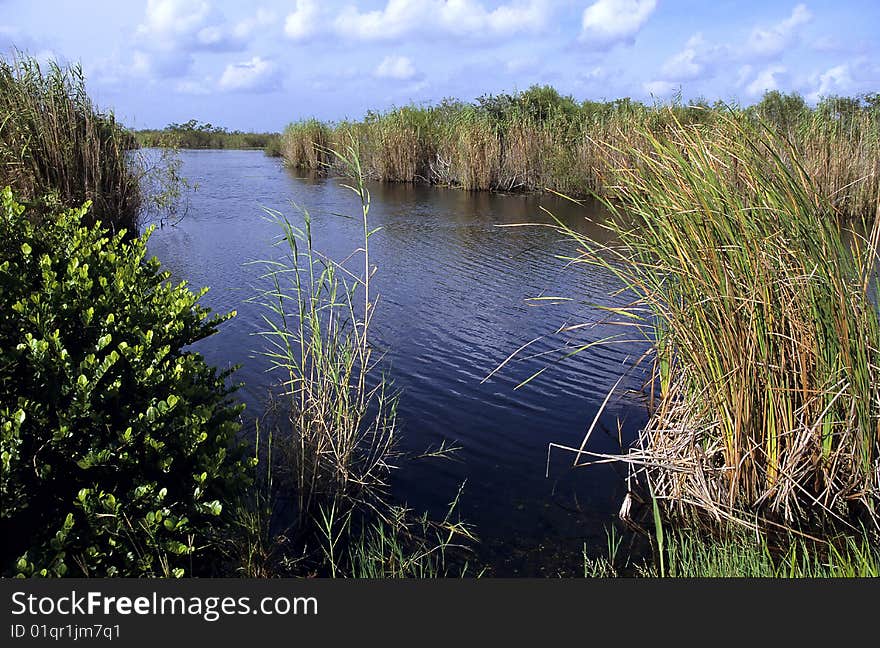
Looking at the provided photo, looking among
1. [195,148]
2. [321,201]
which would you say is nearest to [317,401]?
[321,201]

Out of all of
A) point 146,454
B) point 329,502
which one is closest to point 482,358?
point 329,502

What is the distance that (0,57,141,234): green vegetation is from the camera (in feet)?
24.8

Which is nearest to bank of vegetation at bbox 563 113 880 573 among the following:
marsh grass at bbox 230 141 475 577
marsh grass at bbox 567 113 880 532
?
marsh grass at bbox 567 113 880 532

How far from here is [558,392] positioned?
16.8ft

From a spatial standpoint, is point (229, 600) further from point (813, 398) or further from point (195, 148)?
point (195, 148)

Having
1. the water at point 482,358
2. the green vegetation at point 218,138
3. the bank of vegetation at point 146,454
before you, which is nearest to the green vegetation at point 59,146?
the water at point 482,358

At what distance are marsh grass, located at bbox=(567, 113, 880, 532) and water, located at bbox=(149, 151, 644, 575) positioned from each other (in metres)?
0.51

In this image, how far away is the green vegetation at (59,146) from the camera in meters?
7.55

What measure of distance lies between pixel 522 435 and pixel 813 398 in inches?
72.6

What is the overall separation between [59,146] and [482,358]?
5697 millimetres

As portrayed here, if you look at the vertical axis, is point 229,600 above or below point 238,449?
below

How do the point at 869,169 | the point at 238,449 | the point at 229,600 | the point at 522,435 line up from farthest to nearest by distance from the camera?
the point at 869,169
the point at 522,435
the point at 238,449
the point at 229,600

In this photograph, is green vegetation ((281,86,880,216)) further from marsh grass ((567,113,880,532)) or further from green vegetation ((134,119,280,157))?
green vegetation ((134,119,280,157))

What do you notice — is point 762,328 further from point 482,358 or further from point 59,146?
point 59,146
